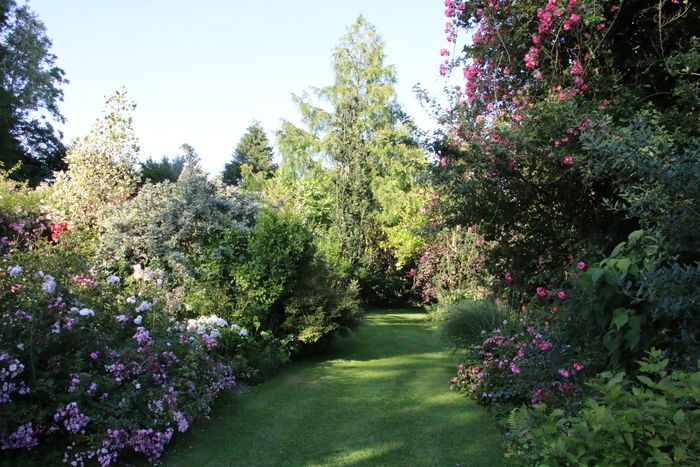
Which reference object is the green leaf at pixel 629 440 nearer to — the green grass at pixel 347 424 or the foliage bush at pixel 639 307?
the foliage bush at pixel 639 307

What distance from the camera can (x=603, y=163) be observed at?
288cm

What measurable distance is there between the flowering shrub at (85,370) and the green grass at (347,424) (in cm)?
43

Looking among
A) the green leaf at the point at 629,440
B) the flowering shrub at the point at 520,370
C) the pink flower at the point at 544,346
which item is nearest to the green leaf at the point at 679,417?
the green leaf at the point at 629,440

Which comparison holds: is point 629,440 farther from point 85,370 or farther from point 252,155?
point 252,155

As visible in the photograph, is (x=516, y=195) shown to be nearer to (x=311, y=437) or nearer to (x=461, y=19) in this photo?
(x=461, y=19)

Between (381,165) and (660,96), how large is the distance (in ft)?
60.8

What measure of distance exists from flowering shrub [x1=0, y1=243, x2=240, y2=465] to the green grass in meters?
0.43

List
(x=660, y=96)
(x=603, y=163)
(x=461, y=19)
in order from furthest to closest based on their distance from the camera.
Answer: (x=461, y=19)
(x=660, y=96)
(x=603, y=163)

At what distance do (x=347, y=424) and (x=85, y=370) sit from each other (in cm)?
247

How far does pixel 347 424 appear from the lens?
5277 millimetres

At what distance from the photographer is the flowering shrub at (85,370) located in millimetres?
3896

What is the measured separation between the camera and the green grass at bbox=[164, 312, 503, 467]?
4.39m

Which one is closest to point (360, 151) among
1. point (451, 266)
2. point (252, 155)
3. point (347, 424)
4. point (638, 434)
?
point (451, 266)

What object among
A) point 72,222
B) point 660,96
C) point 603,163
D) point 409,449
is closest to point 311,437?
point 409,449
